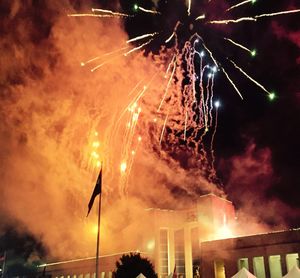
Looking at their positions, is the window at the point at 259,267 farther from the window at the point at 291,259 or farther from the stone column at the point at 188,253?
the stone column at the point at 188,253

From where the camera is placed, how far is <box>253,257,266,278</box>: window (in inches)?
→ 1665

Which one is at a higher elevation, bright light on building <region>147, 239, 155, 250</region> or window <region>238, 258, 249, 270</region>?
bright light on building <region>147, 239, 155, 250</region>

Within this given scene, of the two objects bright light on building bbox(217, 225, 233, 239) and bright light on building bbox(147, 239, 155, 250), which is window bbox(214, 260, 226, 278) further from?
bright light on building bbox(147, 239, 155, 250)

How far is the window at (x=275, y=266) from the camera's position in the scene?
41094mm

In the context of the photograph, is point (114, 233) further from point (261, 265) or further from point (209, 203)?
point (261, 265)

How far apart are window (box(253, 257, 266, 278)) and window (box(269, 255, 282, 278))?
0.92 meters

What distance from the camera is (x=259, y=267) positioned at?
42.8m

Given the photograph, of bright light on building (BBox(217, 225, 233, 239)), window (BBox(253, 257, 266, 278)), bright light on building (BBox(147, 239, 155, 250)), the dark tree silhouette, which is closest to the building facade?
window (BBox(253, 257, 266, 278))

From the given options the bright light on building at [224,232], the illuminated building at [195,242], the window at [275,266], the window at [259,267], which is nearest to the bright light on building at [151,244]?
the illuminated building at [195,242]

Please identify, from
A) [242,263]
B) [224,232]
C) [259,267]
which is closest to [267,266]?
[259,267]

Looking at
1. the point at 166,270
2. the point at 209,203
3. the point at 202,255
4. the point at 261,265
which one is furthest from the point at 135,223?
the point at 261,265

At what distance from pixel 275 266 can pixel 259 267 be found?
1.81 m

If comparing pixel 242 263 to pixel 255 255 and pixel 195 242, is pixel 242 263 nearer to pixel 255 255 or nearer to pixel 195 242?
pixel 255 255

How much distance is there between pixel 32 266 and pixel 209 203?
55.3 metres
